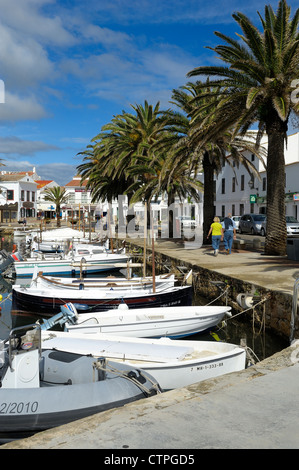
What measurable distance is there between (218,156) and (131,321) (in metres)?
15.5

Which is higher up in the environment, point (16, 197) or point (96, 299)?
point (16, 197)

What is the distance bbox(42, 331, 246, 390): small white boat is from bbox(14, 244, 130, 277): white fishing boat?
1216 cm

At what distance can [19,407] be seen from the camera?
483 cm

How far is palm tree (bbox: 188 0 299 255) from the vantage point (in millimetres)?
15266

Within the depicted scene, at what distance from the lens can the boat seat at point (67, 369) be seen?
5.93 metres

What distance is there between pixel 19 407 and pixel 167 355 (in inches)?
116

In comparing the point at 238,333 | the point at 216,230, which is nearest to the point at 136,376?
the point at 238,333

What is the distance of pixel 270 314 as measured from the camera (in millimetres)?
10484

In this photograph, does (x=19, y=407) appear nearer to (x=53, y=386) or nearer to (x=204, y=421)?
(x=53, y=386)

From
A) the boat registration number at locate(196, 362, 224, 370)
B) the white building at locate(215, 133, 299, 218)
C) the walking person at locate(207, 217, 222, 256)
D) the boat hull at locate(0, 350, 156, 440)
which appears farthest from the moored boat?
the white building at locate(215, 133, 299, 218)

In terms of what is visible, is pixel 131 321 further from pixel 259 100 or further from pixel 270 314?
pixel 259 100

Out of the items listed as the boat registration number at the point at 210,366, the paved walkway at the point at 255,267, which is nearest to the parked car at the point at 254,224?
the paved walkway at the point at 255,267

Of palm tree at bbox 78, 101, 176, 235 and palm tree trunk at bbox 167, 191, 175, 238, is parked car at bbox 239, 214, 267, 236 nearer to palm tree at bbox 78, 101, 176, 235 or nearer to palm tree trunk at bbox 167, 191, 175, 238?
palm tree trunk at bbox 167, 191, 175, 238

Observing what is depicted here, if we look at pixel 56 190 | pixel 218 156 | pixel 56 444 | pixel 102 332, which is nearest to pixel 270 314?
pixel 102 332
